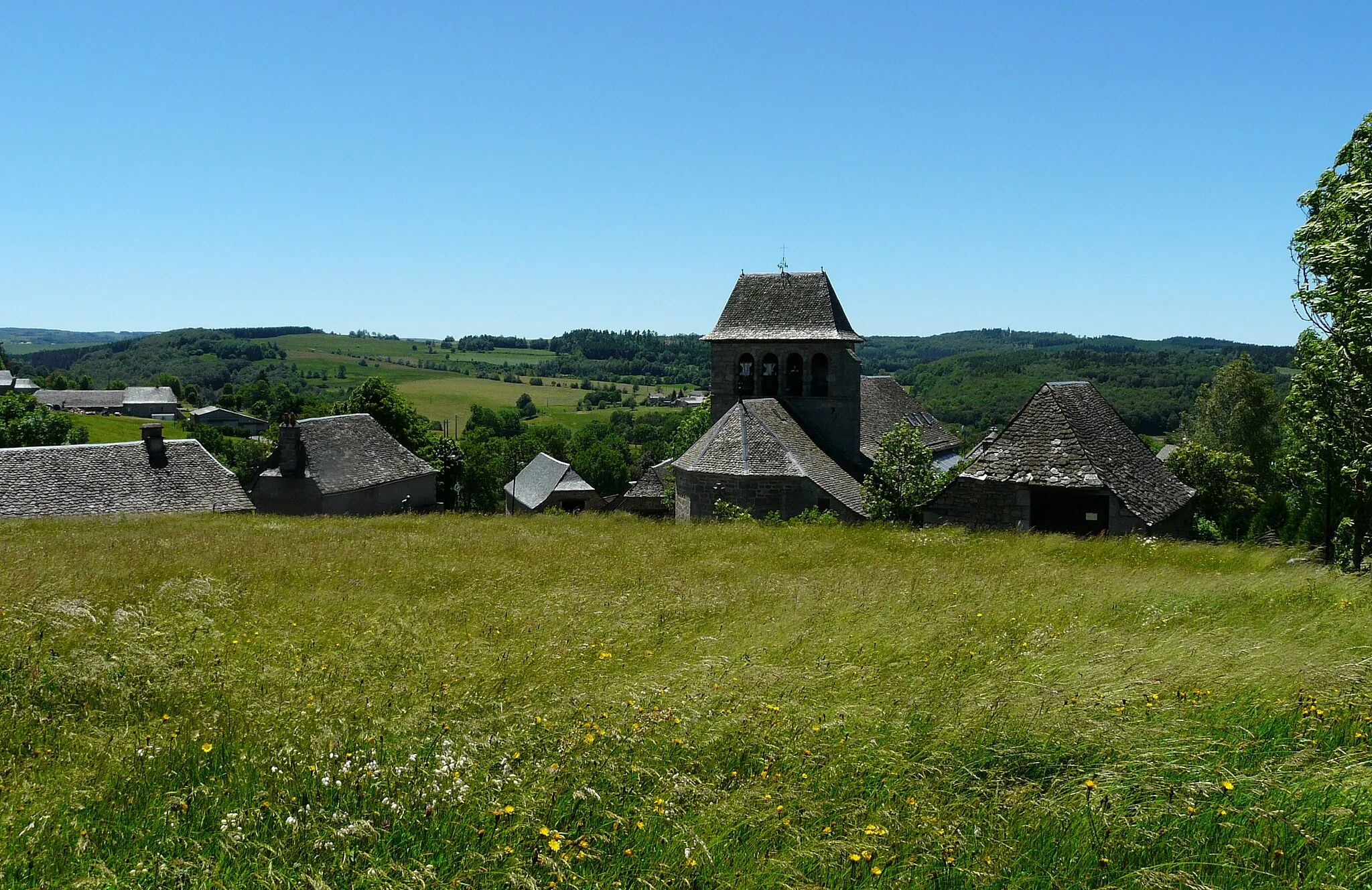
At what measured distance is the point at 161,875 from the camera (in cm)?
357

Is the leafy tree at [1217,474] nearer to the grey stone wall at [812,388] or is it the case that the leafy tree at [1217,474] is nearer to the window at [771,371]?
the grey stone wall at [812,388]

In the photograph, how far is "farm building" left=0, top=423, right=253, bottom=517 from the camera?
2966 centimetres

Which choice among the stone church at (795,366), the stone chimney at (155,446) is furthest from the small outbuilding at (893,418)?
the stone chimney at (155,446)

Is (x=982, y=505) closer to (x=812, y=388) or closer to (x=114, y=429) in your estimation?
(x=812, y=388)

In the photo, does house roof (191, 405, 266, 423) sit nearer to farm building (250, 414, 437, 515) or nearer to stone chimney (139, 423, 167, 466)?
farm building (250, 414, 437, 515)

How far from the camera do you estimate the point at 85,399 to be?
547 feet

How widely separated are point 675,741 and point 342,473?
123 ft

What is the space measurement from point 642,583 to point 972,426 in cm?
13380

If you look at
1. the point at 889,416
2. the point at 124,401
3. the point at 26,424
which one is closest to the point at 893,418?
the point at 889,416

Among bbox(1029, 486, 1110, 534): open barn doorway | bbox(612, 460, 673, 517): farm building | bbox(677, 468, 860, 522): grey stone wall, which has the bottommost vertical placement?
bbox(612, 460, 673, 517): farm building

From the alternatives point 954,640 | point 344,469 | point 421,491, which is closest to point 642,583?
point 954,640

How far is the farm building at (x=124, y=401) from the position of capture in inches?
6319

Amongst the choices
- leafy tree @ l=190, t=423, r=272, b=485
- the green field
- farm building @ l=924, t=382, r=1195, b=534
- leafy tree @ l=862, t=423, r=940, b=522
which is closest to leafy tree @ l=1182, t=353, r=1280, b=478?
leafy tree @ l=862, t=423, r=940, b=522

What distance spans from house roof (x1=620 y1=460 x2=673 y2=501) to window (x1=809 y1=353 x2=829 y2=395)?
23.7m
